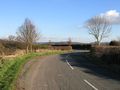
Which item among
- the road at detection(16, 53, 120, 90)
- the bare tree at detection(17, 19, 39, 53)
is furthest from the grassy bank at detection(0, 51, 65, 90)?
the bare tree at detection(17, 19, 39, 53)

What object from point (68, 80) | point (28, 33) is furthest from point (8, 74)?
point (28, 33)

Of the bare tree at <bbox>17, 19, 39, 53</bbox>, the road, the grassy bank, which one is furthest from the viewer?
the bare tree at <bbox>17, 19, 39, 53</bbox>

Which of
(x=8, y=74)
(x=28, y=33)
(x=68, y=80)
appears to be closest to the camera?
(x=68, y=80)

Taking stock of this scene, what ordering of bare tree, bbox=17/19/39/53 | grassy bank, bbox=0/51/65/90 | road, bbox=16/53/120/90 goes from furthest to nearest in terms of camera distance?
bare tree, bbox=17/19/39/53, grassy bank, bbox=0/51/65/90, road, bbox=16/53/120/90

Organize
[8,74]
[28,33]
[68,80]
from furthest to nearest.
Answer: [28,33], [8,74], [68,80]

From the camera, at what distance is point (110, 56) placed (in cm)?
3309

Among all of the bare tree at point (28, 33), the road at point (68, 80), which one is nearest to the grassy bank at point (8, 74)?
the road at point (68, 80)

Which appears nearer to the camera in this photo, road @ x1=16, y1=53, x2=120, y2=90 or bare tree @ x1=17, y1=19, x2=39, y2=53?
road @ x1=16, y1=53, x2=120, y2=90

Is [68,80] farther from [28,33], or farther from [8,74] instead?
[28,33]

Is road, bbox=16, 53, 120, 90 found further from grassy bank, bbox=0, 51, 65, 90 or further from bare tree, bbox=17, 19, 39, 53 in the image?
bare tree, bbox=17, 19, 39, 53

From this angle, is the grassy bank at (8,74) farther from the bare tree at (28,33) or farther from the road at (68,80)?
the bare tree at (28,33)

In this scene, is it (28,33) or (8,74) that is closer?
(8,74)

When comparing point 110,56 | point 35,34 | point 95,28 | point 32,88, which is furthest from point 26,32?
point 32,88

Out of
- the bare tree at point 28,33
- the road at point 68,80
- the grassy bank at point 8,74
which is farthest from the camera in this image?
the bare tree at point 28,33
